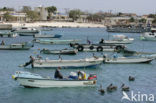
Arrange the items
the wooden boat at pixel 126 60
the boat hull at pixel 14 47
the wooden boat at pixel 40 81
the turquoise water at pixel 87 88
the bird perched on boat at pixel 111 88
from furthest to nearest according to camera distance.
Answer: the boat hull at pixel 14 47
the wooden boat at pixel 126 60
the bird perched on boat at pixel 111 88
the wooden boat at pixel 40 81
the turquoise water at pixel 87 88

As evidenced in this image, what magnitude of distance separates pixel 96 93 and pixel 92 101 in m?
2.53

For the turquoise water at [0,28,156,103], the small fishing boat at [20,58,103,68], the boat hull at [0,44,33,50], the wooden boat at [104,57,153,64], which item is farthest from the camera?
the boat hull at [0,44,33,50]

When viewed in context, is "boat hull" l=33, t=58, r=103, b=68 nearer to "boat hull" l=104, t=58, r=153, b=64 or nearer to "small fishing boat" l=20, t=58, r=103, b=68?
"small fishing boat" l=20, t=58, r=103, b=68

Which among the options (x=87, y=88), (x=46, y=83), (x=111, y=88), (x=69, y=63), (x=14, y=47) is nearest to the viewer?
(x=46, y=83)

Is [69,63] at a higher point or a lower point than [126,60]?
higher

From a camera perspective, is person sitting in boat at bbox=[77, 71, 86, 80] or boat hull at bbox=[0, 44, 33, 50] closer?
person sitting in boat at bbox=[77, 71, 86, 80]

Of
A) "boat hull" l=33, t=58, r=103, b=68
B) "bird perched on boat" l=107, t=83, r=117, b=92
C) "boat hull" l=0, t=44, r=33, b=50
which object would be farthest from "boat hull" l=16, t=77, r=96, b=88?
"boat hull" l=0, t=44, r=33, b=50

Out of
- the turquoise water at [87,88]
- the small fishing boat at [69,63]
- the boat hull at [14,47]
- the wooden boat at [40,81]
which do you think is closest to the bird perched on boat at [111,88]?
the turquoise water at [87,88]

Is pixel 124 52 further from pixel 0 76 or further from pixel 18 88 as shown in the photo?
pixel 18 88

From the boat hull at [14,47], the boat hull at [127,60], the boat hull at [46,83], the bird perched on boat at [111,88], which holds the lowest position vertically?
the boat hull at [14,47]

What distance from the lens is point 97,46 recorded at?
247 ft

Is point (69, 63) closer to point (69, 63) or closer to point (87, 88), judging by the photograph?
point (69, 63)

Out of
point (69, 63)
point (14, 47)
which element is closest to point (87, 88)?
point (69, 63)

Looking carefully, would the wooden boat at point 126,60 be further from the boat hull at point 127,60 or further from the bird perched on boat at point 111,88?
the bird perched on boat at point 111,88
